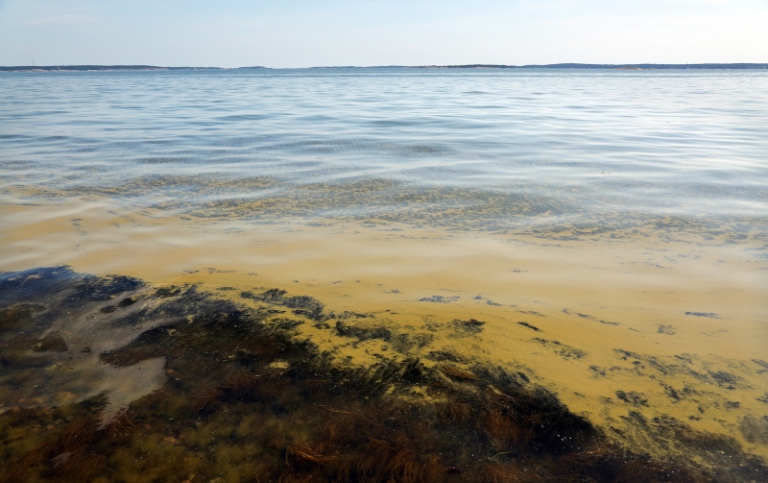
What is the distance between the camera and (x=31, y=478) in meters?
1.90

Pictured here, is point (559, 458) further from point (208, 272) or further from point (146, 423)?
point (208, 272)

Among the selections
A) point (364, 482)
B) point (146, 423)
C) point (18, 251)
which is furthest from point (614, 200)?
point (18, 251)

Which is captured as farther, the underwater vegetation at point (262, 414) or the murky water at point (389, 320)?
the murky water at point (389, 320)

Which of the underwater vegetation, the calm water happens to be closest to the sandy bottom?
the underwater vegetation

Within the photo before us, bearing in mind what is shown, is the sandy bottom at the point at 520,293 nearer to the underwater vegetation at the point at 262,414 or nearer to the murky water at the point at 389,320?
the murky water at the point at 389,320

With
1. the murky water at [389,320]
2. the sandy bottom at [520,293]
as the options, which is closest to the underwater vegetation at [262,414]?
the murky water at [389,320]

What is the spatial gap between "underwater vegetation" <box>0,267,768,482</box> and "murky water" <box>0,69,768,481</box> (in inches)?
0.5

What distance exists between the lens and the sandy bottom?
94.4 inches

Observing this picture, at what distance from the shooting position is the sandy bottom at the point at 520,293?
2.40 metres

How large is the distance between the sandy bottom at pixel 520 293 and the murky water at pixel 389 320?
18 millimetres

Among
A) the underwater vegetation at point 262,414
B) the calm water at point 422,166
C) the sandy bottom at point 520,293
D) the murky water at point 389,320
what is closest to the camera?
the underwater vegetation at point 262,414

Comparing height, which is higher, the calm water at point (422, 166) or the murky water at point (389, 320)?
the calm water at point (422, 166)

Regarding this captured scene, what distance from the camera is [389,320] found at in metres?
3.11

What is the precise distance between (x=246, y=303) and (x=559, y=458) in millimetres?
2188
